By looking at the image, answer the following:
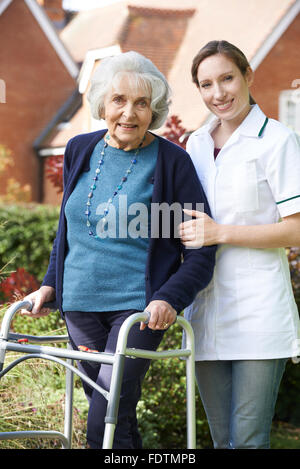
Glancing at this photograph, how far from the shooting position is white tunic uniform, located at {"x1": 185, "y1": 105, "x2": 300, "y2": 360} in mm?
2658

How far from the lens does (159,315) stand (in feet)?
7.91

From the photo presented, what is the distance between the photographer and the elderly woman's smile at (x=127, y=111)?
8.68 ft

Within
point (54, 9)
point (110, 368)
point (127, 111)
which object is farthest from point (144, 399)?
point (54, 9)

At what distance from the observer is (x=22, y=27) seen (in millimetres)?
19469

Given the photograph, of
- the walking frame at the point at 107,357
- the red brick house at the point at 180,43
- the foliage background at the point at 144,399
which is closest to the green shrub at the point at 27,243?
the foliage background at the point at 144,399

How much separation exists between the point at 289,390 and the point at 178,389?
57.6 inches

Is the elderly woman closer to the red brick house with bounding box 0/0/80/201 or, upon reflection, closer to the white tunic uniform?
the white tunic uniform

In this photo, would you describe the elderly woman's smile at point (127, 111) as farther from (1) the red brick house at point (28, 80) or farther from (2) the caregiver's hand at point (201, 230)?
(1) the red brick house at point (28, 80)

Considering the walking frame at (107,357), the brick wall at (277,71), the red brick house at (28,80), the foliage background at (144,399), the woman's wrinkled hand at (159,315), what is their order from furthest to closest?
1. the red brick house at (28,80)
2. the brick wall at (277,71)
3. the foliage background at (144,399)
4. the woman's wrinkled hand at (159,315)
5. the walking frame at (107,357)

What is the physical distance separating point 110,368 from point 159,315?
1.03 ft

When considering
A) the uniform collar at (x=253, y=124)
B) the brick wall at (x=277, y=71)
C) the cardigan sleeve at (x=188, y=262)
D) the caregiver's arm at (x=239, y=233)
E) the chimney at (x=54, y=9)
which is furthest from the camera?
the chimney at (x=54, y=9)

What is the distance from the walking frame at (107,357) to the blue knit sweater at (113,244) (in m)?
0.23

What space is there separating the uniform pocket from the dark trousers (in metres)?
0.60

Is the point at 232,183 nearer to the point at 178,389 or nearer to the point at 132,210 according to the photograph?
the point at 132,210
